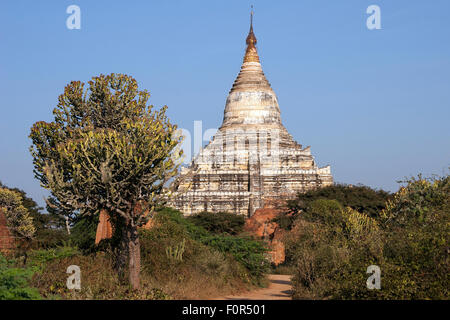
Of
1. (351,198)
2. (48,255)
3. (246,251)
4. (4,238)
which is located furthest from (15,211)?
(351,198)

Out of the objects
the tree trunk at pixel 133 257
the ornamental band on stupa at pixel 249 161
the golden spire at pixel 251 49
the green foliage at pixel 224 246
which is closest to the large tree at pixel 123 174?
the tree trunk at pixel 133 257

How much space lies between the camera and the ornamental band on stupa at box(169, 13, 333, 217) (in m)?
46.7

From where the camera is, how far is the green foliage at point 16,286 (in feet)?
39.8

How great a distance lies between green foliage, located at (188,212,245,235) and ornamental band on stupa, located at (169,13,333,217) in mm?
5800

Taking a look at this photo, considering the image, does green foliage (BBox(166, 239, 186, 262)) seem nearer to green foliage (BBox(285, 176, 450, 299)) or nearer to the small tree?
green foliage (BBox(285, 176, 450, 299))

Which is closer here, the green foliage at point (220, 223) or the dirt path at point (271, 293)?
the dirt path at point (271, 293)

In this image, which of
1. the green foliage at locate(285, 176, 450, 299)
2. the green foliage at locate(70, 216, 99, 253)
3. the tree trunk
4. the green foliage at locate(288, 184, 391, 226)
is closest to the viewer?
the green foliage at locate(285, 176, 450, 299)

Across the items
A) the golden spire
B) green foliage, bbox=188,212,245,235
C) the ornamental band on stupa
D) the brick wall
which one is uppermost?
the golden spire

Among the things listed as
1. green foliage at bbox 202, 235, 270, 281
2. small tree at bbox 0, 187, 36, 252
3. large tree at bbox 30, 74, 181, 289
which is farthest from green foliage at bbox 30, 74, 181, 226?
small tree at bbox 0, 187, 36, 252

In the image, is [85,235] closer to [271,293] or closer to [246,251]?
[246,251]

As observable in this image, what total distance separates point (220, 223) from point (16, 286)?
973 inches

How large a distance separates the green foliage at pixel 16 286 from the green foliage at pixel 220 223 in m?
23.0

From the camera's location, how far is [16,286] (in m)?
12.6

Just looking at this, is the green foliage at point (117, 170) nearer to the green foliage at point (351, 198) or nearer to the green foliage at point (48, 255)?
the green foliage at point (48, 255)
